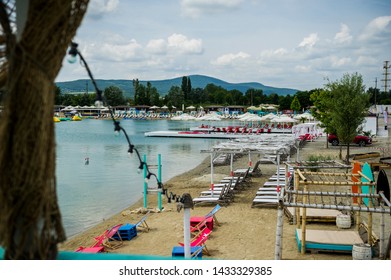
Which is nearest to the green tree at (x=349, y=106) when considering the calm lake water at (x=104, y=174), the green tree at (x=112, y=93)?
the calm lake water at (x=104, y=174)

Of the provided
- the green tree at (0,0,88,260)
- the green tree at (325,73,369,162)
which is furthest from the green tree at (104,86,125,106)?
the green tree at (0,0,88,260)

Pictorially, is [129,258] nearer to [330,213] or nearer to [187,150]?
[330,213]

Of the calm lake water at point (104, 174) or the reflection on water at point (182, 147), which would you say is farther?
the reflection on water at point (182, 147)

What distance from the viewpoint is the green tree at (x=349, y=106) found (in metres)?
15.8

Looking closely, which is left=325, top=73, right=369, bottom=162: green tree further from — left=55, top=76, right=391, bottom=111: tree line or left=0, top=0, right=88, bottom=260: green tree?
left=55, top=76, right=391, bottom=111: tree line

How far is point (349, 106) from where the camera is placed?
51.5ft

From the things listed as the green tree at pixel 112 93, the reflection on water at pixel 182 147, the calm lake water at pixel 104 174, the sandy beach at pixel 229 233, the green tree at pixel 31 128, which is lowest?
the calm lake water at pixel 104 174

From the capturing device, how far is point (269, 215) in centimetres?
959

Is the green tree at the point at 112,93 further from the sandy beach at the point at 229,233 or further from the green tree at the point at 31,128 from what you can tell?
the green tree at the point at 31,128

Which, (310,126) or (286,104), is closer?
(310,126)

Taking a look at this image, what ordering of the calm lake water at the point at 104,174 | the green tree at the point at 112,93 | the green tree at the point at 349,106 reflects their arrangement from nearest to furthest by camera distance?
the calm lake water at the point at 104,174 < the green tree at the point at 349,106 < the green tree at the point at 112,93

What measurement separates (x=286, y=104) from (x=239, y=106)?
13.7 metres

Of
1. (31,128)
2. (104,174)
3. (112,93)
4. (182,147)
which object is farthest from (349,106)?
(112,93)
